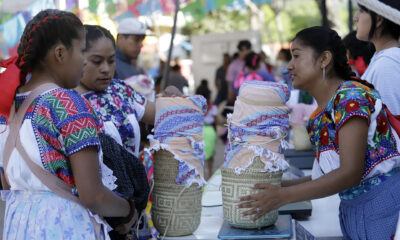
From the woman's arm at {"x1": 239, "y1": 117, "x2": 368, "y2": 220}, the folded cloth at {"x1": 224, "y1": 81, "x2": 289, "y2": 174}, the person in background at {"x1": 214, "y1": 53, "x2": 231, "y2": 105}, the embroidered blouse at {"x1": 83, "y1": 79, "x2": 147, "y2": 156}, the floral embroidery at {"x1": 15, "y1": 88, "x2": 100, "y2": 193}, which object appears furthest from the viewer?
the person in background at {"x1": 214, "y1": 53, "x2": 231, "y2": 105}

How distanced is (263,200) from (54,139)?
81 centimetres

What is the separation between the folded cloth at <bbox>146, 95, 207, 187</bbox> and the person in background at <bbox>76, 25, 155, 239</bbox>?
0.56 feet

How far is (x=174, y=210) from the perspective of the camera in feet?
7.18

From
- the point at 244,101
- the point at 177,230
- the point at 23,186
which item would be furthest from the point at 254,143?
the point at 23,186

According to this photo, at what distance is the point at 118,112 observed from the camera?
7.55ft

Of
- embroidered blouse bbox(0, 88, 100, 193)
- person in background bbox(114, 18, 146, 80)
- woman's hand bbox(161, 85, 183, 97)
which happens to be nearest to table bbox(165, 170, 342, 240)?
woman's hand bbox(161, 85, 183, 97)

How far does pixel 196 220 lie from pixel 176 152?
1.03 ft

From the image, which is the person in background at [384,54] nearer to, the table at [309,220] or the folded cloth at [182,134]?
the table at [309,220]

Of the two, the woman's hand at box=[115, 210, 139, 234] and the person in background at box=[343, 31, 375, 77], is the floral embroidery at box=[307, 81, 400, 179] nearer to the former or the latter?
→ the woman's hand at box=[115, 210, 139, 234]

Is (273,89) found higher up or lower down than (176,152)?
higher up

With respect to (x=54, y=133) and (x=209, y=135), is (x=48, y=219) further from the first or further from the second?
(x=209, y=135)

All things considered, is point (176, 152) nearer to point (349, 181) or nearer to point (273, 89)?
point (273, 89)

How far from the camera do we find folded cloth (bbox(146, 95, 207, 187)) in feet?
7.07

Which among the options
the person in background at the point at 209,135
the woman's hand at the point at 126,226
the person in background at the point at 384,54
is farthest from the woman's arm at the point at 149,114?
the person in background at the point at 209,135
